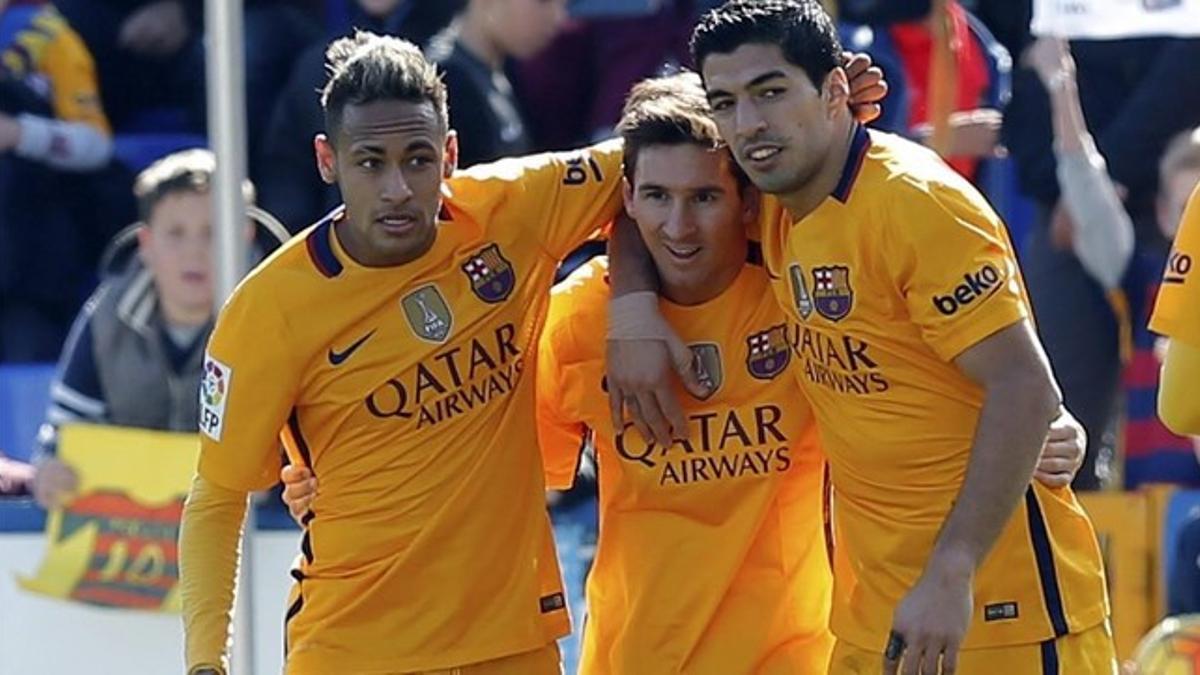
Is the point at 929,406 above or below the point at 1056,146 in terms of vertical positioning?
below

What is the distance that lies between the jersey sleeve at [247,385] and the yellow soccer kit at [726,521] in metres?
0.64

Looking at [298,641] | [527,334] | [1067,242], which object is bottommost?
[298,641]

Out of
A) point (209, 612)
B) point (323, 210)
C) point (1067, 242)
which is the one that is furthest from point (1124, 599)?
point (209, 612)

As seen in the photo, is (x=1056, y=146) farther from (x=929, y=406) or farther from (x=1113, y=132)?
(x=929, y=406)

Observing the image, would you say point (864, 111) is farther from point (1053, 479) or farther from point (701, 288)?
point (1053, 479)

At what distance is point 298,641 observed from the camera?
4.70m

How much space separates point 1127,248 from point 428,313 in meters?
3.33

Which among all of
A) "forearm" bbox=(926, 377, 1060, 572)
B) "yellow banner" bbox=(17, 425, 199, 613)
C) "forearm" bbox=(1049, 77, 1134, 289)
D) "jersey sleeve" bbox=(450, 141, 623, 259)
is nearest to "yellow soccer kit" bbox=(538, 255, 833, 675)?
"jersey sleeve" bbox=(450, 141, 623, 259)

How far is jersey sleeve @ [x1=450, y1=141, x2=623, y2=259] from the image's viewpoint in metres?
4.70

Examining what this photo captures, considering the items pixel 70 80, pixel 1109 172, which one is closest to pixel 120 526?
pixel 70 80

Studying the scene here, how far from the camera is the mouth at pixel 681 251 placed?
4.61 meters

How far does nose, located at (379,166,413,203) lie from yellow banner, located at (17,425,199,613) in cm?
277

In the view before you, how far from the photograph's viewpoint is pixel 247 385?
4.52 metres

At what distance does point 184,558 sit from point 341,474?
32 centimetres
